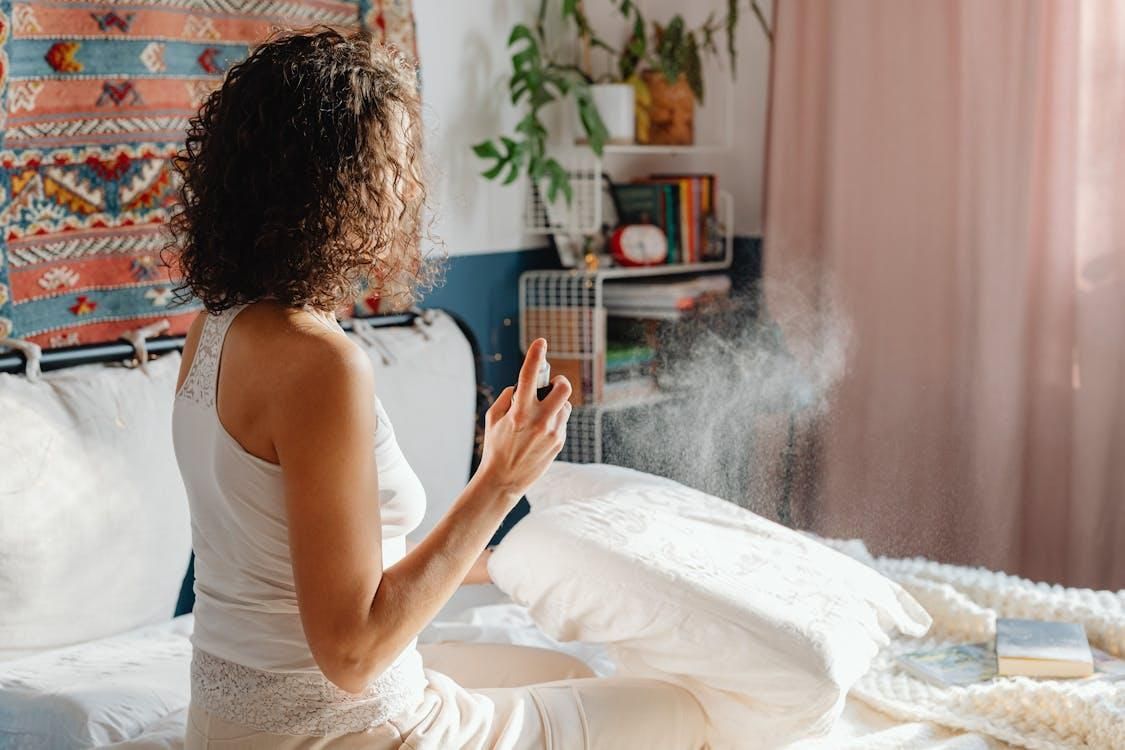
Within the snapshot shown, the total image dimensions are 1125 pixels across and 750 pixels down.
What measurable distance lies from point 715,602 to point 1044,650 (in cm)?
54

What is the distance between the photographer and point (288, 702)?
1.27 metres

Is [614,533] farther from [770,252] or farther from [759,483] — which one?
[770,252]

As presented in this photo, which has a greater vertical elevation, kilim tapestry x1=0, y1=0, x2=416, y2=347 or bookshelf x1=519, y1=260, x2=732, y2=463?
kilim tapestry x1=0, y1=0, x2=416, y2=347

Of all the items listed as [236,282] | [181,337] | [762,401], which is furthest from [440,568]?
[762,401]

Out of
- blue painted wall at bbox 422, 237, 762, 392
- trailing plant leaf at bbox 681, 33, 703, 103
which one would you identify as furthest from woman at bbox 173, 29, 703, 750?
trailing plant leaf at bbox 681, 33, 703, 103

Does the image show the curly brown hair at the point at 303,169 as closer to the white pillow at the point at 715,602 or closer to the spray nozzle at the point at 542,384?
the spray nozzle at the point at 542,384

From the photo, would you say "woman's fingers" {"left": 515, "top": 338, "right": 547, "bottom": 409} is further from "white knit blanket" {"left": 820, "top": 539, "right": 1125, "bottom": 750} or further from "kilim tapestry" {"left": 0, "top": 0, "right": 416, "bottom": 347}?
"kilim tapestry" {"left": 0, "top": 0, "right": 416, "bottom": 347}

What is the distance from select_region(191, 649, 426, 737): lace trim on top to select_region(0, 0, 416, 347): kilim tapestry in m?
1.08

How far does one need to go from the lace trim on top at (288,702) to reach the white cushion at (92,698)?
308 millimetres

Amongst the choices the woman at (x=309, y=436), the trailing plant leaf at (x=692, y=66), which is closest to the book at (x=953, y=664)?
the woman at (x=309, y=436)

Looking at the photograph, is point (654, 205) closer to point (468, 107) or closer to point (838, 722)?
point (468, 107)

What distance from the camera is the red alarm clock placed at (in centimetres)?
344

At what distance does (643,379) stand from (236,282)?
7.24 feet

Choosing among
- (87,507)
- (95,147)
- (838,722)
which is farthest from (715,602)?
(95,147)
